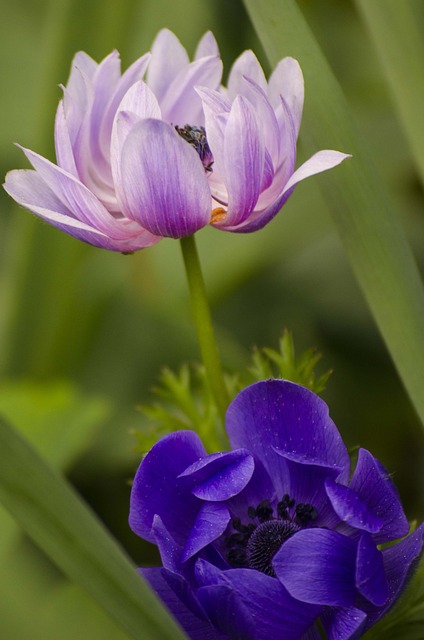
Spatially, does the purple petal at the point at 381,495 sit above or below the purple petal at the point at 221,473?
below

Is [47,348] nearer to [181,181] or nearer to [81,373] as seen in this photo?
[81,373]

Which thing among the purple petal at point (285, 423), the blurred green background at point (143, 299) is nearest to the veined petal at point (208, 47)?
the purple petal at point (285, 423)

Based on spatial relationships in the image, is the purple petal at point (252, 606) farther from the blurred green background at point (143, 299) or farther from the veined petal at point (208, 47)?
the blurred green background at point (143, 299)

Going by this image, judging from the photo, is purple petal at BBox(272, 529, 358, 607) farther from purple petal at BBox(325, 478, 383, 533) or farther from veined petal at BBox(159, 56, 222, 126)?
veined petal at BBox(159, 56, 222, 126)

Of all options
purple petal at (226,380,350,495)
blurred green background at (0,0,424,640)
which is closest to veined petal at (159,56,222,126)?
purple petal at (226,380,350,495)

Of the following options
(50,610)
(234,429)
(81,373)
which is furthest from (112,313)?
(234,429)
